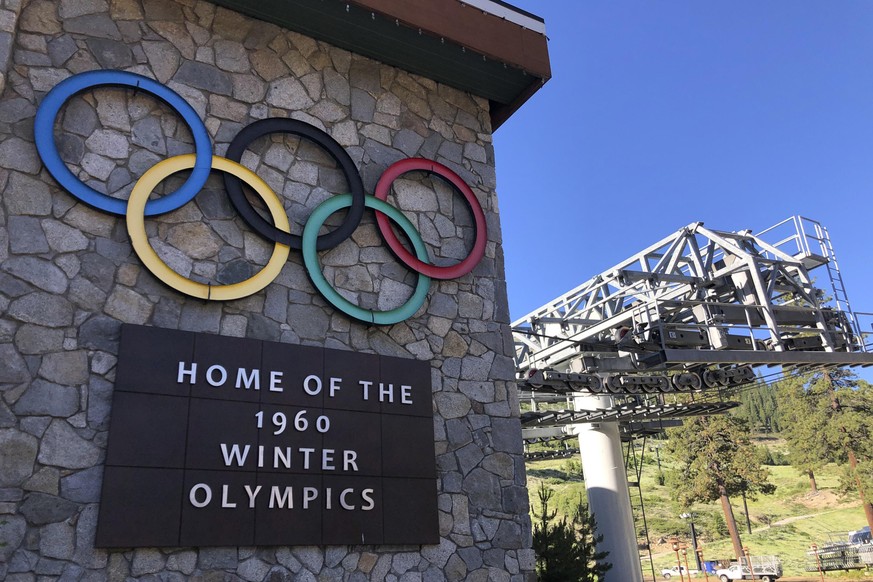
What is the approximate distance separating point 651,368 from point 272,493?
8.97m

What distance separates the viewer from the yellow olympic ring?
24.1 feet

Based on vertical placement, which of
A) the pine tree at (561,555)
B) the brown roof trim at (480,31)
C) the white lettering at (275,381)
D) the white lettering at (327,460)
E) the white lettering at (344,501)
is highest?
the brown roof trim at (480,31)

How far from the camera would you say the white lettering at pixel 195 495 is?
6.73 meters

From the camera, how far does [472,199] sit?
10.1 meters

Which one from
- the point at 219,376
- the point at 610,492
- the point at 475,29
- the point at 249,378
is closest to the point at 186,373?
the point at 219,376

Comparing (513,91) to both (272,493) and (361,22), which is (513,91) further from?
(272,493)

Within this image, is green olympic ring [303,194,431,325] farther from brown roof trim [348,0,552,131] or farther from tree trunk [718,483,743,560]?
tree trunk [718,483,743,560]

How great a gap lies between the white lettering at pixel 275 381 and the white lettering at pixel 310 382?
27 centimetres

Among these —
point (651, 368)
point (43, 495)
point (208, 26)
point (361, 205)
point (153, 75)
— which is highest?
point (208, 26)

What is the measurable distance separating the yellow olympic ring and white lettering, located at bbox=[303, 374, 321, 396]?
1.10 meters

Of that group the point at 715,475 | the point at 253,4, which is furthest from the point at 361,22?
the point at 715,475

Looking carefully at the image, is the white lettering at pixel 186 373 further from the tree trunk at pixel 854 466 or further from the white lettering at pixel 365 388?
the tree trunk at pixel 854 466

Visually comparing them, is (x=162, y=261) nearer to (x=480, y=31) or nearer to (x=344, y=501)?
(x=344, y=501)

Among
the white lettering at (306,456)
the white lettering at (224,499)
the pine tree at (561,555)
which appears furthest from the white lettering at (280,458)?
the pine tree at (561,555)
